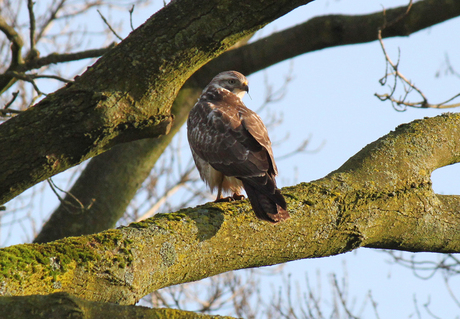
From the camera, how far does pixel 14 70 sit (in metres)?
5.37

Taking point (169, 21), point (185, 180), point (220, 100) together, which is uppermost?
point (185, 180)

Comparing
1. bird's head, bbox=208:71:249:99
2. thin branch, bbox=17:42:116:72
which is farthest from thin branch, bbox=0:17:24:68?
bird's head, bbox=208:71:249:99

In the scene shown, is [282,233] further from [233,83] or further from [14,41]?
[14,41]

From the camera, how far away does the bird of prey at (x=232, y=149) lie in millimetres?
3736

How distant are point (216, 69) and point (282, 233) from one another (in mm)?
4242

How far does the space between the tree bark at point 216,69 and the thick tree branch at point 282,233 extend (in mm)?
2760

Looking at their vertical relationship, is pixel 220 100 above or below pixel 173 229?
above

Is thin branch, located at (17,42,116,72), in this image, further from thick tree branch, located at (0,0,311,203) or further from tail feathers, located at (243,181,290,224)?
tail feathers, located at (243,181,290,224)

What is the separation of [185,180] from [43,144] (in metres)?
10.6

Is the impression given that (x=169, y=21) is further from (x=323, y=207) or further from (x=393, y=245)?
(x=393, y=245)

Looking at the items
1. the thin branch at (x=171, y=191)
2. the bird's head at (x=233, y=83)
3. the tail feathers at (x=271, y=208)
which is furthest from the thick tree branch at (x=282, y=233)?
the thin branch at (x=171, y=191)

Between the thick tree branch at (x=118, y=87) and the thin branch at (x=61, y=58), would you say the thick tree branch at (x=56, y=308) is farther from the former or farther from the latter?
the thin branch at (x=61, y=58)

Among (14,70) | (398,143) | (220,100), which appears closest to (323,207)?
(398,143)

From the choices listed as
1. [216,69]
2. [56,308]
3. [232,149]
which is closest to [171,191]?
[216,69]
